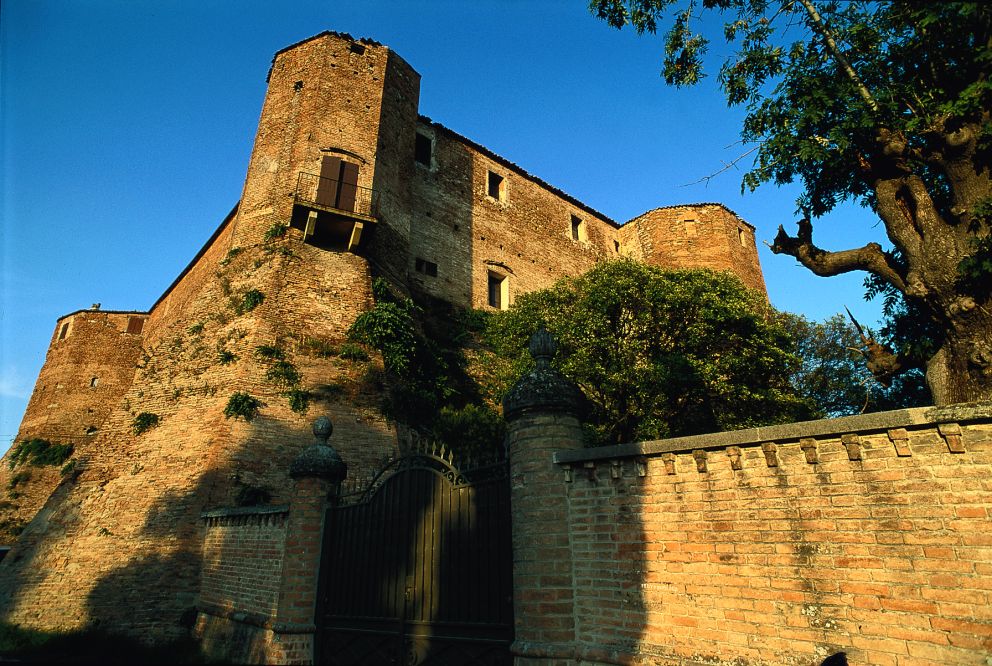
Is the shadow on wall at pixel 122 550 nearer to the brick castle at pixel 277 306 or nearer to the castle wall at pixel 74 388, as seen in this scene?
the brick castle at pixel 277 306

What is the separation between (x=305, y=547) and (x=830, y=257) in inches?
340

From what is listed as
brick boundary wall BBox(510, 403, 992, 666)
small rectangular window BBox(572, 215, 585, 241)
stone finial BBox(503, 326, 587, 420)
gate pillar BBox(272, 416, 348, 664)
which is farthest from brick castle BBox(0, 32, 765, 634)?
brick boundary wall BBox(510, 403, 992, 666)

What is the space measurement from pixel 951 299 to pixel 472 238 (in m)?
19.0

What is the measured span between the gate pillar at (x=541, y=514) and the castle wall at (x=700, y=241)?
23213 millimetres

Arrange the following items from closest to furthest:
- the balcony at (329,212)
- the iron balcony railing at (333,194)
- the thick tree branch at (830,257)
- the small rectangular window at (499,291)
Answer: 1. the thick tree branch at (830,257)
2. the balcony at (329,212)
3. the iron balcony railing at (333,194)
4. the small rectangular window at (499,291)

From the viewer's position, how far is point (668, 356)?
13414 mm

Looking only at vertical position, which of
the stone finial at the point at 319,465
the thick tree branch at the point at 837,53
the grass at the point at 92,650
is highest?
the thick tree branch at the point at 837,53

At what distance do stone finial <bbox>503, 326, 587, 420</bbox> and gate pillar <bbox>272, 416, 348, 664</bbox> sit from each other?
3.48 m

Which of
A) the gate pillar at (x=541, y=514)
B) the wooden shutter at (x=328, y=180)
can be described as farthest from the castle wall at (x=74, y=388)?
the gate pillar at (x=541, y=514)

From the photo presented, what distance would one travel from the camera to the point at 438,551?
584cm

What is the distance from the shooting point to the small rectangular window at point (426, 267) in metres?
21.2

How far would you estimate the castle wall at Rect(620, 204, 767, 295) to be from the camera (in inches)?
1061

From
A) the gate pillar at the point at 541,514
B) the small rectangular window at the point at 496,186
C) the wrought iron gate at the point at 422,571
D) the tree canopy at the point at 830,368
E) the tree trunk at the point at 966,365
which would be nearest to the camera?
the gate pillar at the point at 541,514

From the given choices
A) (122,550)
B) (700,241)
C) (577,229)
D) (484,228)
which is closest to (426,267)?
(484,228)
